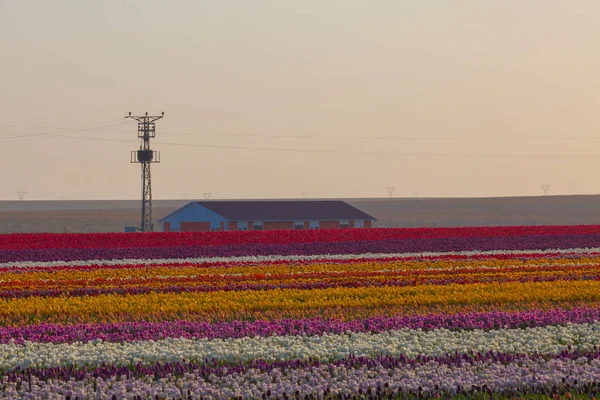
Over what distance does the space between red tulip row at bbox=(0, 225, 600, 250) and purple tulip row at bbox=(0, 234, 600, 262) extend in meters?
2.37

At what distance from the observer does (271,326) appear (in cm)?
1802

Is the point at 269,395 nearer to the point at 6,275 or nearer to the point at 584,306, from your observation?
the point at 584,306

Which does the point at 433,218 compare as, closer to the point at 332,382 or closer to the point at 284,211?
the point at 284,211

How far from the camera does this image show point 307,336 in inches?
675

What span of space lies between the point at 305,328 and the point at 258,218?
6507cm

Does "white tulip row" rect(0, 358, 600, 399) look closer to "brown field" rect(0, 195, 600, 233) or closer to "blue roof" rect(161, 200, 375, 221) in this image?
"blue roof" rect(161, 200, 375, 221)

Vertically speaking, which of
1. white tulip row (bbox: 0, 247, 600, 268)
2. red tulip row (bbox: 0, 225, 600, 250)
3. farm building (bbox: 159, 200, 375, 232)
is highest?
farm building (bbox: 159, 200, 375, 232)

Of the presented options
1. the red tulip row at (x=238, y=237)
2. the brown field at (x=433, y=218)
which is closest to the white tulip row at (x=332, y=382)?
the red tulip row at (x=238, y=237)

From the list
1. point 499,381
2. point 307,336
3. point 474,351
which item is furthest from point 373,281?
point 499,381

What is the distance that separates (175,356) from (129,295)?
9.67 m

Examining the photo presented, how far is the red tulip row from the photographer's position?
46.2m

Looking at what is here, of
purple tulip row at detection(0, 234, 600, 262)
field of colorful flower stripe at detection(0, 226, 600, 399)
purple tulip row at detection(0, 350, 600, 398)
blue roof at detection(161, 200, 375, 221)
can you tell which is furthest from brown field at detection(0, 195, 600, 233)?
purple tulip row at detection(0, 350, 600, 398)

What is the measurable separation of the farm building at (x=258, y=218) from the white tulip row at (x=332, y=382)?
6793cm

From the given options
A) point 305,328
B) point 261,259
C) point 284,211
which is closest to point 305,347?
point 305,328
